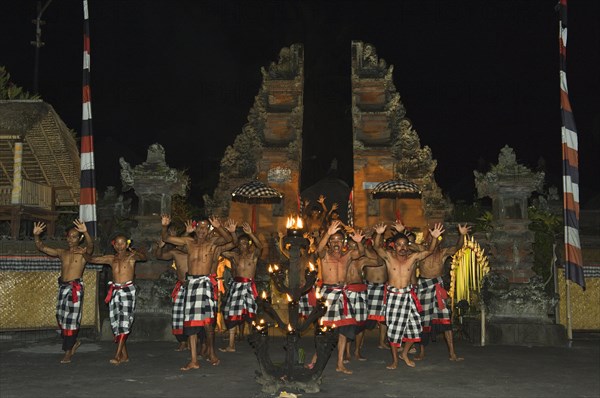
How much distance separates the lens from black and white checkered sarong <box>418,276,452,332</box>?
31.2ft

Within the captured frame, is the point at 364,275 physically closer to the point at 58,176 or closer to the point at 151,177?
the point at 151,177

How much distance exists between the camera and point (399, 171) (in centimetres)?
2188

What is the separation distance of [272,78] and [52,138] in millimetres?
10397

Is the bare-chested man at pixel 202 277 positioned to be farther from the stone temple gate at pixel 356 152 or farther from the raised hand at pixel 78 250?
the stone temple gate at pixel 356 152

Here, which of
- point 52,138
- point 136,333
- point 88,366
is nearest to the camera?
point 88,366

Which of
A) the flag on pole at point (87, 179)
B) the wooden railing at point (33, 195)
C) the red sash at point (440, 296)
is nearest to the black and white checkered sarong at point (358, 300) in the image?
the red sash at point (440, 296)

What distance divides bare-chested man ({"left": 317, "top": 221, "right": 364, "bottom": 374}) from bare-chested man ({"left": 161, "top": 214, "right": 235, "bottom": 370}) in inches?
58.1

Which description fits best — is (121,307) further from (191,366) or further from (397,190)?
(397,190)

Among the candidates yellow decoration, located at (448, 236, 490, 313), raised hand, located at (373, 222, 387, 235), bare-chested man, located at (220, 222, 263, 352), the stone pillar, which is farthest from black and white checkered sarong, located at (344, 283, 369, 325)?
the stone pillar

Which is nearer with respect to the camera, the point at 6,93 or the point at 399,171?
the point at 6,93

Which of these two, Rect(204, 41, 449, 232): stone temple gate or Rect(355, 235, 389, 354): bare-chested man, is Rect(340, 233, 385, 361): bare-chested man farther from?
Rect(204, 41, 449, 232): stone temple gate

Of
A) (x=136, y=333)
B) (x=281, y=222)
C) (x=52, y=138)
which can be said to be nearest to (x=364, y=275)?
(x=136, y=333)

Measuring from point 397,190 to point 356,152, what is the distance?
335cm

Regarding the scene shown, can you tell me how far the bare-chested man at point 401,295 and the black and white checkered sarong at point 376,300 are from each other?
2.83 feet
